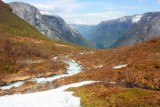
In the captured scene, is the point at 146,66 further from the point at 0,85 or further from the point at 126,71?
the point at 0,85

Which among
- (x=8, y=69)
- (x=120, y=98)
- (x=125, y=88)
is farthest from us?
(x=8, y=69)

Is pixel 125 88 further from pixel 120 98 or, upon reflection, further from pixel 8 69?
pixel 8 69

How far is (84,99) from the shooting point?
3325cm

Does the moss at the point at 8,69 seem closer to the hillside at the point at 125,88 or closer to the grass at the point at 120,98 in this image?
the hillside at the point at 125,88

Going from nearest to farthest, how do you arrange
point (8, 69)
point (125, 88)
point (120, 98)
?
1. point (120, 98)
2. point (125, 88)
3. point (8, 69)

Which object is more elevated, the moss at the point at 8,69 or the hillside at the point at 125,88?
the hillside at the point at 125,88

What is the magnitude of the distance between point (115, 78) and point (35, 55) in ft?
306

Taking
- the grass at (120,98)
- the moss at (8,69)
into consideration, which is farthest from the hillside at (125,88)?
the moss at (8,69)

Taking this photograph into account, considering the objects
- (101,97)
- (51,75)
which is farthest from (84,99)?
(51,75)

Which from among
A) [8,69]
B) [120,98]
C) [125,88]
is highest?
[120,98]

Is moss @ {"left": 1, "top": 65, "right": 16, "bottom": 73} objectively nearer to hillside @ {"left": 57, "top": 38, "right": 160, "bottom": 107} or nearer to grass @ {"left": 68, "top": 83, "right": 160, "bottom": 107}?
hillside @ {"left": 57, "top": 38, "right": 160, "bottom": 107}

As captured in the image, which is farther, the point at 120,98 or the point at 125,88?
the point at 125,88

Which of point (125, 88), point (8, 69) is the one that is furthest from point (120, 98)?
point (8, 69)

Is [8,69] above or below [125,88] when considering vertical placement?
below
